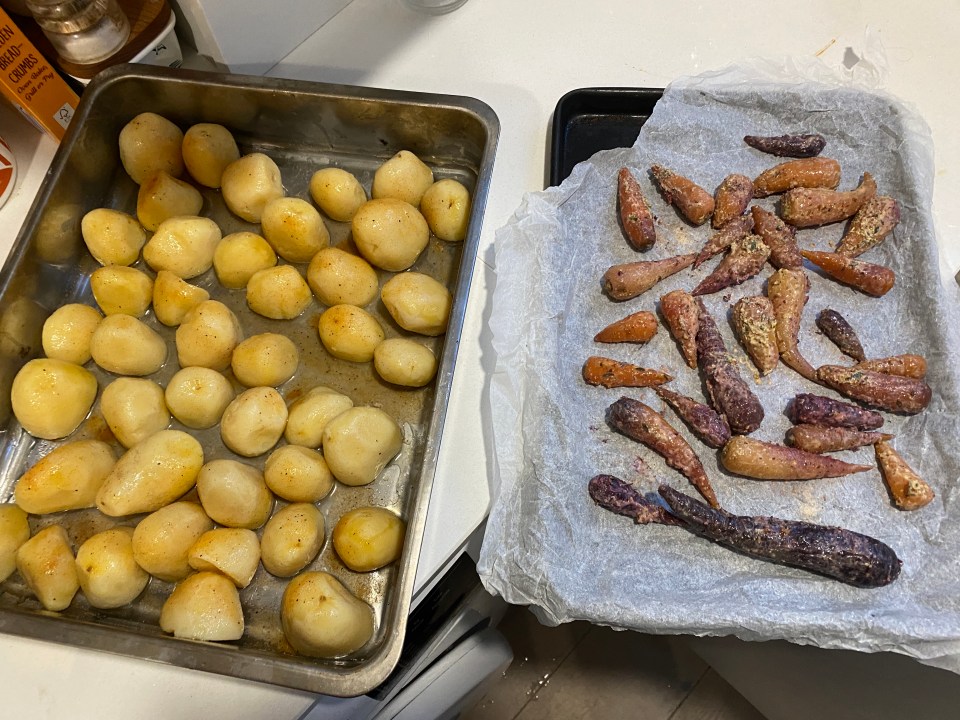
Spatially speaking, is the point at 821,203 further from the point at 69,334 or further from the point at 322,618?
the point at 69,334

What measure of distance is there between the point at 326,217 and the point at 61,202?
39 cm

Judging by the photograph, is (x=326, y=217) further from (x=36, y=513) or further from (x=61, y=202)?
(x=36, y=513)

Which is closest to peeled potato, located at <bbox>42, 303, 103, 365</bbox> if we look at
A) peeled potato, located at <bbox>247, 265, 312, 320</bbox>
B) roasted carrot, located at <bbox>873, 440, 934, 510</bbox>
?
peeled potato, located at <bbox>247, 265, 312, 320</bbox>

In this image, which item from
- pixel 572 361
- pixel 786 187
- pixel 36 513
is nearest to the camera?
pixel 36 513

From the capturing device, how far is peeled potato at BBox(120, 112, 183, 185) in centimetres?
101

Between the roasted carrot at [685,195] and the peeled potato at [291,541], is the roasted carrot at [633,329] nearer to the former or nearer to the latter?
the roasted carrot at [685,195]

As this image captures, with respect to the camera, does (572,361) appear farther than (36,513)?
Yes

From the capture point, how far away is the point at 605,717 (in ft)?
4.81

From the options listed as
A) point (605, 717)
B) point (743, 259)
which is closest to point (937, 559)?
point (743, 259)

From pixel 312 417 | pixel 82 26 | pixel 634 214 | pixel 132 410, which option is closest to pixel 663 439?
pixel 634 214

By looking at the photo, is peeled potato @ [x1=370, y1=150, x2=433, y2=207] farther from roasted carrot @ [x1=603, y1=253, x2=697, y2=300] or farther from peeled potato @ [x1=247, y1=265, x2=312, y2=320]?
roasted carrot @ [x1=603, y1=253, x2=697, y2=300]

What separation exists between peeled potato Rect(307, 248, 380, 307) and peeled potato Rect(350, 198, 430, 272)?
28 mm

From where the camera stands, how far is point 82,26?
0.94 metres

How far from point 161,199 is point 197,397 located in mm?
334
